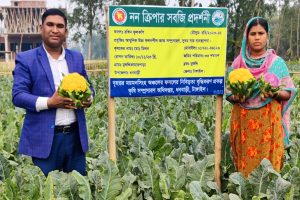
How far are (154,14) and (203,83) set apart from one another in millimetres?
772

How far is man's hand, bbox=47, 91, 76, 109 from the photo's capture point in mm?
3146

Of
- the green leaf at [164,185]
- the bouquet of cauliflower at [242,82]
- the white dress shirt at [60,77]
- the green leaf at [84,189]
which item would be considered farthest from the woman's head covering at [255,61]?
the green leaf at [84,189]

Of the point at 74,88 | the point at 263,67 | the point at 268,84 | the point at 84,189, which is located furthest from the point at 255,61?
the point at 84,189

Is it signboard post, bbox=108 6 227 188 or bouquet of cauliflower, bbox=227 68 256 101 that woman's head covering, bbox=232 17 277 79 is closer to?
bouquet of cauliflower, bbox=227 68 256 101

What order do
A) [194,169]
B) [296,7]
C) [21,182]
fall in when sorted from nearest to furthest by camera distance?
1. [21,182]
2. [194,169]
3. [296,7]

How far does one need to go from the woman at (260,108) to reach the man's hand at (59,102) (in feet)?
4.42

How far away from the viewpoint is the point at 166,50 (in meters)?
3.79

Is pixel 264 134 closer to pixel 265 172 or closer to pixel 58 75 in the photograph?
pixel 265 172

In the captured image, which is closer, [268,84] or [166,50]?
[268,84]

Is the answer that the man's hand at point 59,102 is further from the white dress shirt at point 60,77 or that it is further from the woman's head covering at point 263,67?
the woman's head covering at point 263,67

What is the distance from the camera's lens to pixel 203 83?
12.9ft

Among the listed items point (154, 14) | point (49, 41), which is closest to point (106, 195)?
point (49, 41)

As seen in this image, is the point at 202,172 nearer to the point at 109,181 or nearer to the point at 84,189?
the point at 109,181

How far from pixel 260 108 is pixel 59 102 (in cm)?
164
